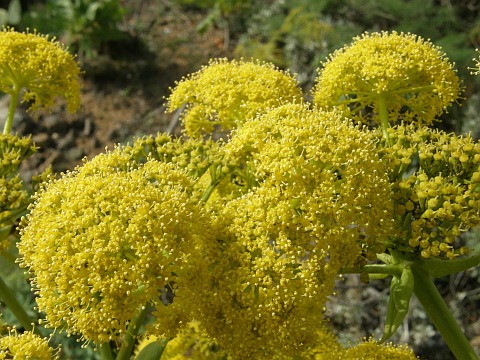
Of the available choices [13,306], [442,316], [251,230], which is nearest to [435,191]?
[442,316]

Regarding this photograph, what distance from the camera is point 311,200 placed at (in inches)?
69.3

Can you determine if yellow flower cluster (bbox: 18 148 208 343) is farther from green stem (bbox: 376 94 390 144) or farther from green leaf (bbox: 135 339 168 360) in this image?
green stem (bbox: 376 94 390 144)

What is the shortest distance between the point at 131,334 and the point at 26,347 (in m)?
0.35

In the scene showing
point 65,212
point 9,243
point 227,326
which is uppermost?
point 65,212

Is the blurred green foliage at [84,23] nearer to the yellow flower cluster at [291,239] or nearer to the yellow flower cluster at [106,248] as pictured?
Answer: the yellow flower cluster at [106,248]

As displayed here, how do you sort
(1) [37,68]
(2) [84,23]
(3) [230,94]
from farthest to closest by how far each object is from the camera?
(2) [84,23] → (1) [37,68] → (3) [230,94]

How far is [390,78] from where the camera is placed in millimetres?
2295

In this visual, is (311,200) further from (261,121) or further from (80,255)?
(80,255)

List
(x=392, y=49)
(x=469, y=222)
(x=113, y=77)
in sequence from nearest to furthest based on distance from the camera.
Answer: (x=469, y=222) < (x=392, y=49) < (x=113, y=77)

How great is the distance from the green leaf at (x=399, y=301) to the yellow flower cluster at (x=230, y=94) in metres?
0.84

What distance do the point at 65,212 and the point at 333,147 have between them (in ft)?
2.89

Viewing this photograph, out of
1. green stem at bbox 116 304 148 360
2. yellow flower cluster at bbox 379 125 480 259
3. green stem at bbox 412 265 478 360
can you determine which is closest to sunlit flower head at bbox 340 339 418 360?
green stem at bbox 412 265 478 360

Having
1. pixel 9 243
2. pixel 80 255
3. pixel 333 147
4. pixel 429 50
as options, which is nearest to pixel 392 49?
pixel 429 50

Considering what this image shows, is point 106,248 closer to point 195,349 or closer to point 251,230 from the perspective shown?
point 251,230
